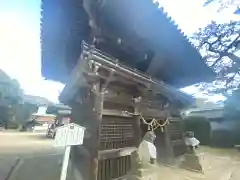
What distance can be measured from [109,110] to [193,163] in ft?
13.2

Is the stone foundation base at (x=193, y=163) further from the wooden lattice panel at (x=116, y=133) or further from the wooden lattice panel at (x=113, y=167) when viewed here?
the wooden lattice panel at (x=113, y=167)

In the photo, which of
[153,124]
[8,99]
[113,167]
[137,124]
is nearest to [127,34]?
[137,124]

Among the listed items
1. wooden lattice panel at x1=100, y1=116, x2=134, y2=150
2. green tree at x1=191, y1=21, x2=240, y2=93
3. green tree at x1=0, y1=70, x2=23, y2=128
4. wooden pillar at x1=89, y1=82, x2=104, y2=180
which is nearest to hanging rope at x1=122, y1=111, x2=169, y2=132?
Result: wooden lattice panel at x1=100, y1=116, x2=134, y2=150

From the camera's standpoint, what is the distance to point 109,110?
4691 mm

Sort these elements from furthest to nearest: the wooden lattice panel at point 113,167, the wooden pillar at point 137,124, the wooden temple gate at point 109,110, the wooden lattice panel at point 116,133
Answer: the wooden pillar at point 137,124, the wooden lattice panel at point 116,133, the wooden lattice panel at point 113,167, the wooden temple gate at point 109,110

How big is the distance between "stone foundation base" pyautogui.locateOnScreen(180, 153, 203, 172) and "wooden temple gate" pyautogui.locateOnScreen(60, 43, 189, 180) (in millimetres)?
1859

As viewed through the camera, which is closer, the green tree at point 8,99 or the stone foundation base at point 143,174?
the stone foundation base at point 143,174

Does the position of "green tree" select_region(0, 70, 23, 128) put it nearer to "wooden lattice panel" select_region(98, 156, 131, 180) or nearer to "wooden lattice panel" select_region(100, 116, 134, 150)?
"wooden lattice panel" select_region(100, 116, 134, 150)

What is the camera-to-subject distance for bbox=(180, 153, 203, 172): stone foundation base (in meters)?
6.98

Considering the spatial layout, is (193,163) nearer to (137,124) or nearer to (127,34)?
(137,124)

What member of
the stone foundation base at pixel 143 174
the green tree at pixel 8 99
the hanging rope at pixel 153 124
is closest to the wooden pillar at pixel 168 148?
the hanging rope at pixel 153 124

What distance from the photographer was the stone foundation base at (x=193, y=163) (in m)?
6.98

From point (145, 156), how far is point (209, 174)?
3.70 m

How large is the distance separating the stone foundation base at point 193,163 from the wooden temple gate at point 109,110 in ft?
6.10
